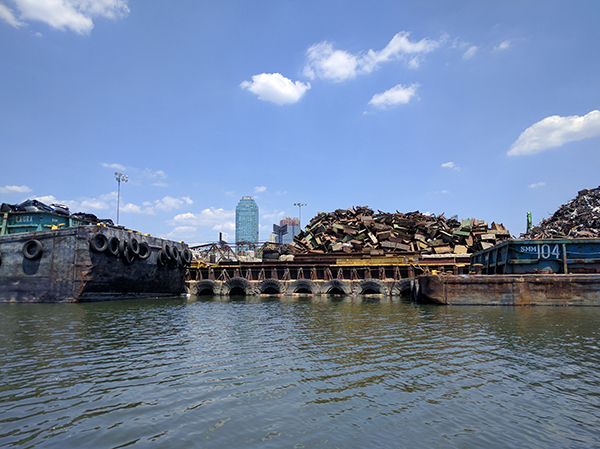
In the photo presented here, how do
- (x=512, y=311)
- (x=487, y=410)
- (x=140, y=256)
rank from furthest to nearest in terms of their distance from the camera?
1. (x=140, y=256)
2. (x=512, y=311)
3. (x=487, y=410)

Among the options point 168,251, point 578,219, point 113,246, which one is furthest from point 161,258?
point 578,219

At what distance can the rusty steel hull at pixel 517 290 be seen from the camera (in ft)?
54.5

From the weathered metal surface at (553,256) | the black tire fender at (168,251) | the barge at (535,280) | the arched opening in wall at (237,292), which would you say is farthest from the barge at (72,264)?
the weathered metal surface at (553,256)

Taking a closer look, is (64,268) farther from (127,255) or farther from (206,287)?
(206,287)

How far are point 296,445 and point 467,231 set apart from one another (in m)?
32.2

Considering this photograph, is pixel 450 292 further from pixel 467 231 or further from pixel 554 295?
pixel 467 231

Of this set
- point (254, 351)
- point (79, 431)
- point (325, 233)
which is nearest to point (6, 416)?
point (79, 431)

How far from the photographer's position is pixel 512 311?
15.2 m

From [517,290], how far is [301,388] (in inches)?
610

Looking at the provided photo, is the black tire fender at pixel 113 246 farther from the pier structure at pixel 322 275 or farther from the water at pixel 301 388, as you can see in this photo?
the water at pixel 301 388

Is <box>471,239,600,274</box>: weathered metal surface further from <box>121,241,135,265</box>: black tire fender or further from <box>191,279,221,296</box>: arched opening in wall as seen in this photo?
<box>121,241,135,265</box>: black tire fender

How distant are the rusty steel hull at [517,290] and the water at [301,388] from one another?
6787 millimetres

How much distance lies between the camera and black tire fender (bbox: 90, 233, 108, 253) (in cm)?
2014

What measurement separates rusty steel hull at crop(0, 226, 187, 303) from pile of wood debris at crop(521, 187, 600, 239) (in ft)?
98.7
